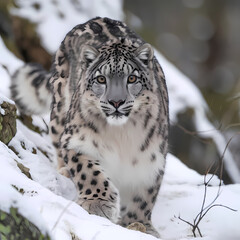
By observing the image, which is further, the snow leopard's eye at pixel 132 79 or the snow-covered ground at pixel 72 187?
the snow leopard's eye at pixel 132 79

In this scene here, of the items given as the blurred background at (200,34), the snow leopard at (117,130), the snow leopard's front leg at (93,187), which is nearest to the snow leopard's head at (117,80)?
the snow leopard at (117,130)

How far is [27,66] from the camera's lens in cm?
809

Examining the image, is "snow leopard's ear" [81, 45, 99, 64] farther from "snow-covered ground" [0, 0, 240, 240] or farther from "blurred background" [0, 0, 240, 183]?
"blurred background" [0, 0, 240, 183]

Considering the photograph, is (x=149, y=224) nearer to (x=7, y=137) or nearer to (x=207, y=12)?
(x=7, y=137)

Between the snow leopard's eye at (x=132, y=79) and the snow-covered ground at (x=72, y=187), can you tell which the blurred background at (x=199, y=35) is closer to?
the snow-covered ground at (x=72, y=187)

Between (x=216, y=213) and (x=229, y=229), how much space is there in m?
0.39

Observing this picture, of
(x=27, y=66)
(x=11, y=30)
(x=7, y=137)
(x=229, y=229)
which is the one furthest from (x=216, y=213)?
(x=11, y=30)

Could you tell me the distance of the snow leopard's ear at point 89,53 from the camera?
6.36 metres

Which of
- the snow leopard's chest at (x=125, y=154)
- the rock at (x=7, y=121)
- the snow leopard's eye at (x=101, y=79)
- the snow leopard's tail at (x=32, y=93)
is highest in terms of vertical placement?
the snow leopard's eye at (x=101, y=79)

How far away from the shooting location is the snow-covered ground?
178 inches

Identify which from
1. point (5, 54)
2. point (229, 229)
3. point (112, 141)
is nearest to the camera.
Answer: point (229, 229)

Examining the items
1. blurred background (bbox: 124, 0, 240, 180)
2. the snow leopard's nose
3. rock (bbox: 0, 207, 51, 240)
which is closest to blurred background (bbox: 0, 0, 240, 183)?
blurred background (bbox: 124, 0, 240, 180)

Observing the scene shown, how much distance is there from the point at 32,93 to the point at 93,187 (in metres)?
1.92

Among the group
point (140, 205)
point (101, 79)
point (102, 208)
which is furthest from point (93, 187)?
point (101, 79)
